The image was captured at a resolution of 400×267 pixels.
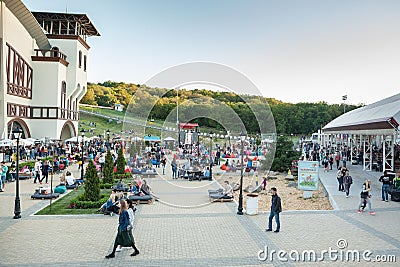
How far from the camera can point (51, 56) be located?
3975cm

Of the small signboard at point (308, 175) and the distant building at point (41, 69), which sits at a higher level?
the distant building at point (41, 69)

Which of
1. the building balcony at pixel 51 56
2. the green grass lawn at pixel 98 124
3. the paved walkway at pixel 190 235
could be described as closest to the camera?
the paved walkway at pixel 190 235

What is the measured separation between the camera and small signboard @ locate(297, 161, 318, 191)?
17.2 m

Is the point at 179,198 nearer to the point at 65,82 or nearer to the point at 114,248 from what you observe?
the point at 114,248

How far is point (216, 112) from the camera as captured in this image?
1719 cm

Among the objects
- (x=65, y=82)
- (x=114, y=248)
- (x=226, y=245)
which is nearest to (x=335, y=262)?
(x=226, y=245)

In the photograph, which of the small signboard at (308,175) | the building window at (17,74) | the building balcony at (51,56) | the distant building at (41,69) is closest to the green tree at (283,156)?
the small signboard at (308,175)

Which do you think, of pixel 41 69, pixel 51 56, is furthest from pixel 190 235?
pixel 51 56

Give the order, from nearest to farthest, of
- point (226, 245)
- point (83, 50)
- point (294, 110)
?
1. point (226, 245)
2. point (83, 50)
3. point (294, 110)

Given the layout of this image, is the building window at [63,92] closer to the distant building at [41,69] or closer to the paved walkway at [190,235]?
the distant building at [41,69]

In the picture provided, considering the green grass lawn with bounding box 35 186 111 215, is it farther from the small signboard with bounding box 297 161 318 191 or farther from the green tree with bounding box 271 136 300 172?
the green tree with bounding box 271 136 300 172

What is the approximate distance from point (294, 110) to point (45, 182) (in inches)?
2289

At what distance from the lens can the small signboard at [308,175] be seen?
56.4 feet

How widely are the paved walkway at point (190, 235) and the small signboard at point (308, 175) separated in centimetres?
249
